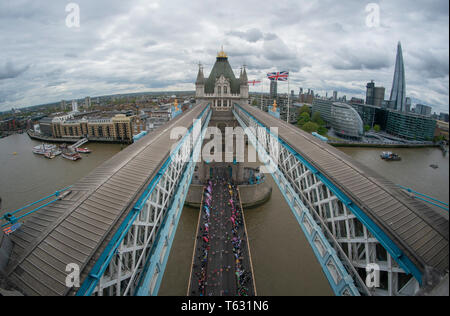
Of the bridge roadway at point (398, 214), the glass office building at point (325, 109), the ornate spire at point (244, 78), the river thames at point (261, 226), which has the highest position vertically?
the ornate spire at point (244, 78)

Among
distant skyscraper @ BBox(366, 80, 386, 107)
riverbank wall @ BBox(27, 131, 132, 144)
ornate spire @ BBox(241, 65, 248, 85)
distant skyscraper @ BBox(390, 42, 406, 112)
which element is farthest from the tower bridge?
distant skyscraper @ BBox(366, 80, 386, 107)

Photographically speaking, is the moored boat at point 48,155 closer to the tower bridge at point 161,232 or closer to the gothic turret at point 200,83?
the gothic turret at point 200,83

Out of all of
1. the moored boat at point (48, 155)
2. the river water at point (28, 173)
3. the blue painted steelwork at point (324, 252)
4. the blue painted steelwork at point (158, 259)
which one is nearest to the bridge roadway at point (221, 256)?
the blue painted steelwork at point (158, 259)

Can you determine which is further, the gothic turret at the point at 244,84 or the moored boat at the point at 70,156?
the moored boat at the point at 70,156

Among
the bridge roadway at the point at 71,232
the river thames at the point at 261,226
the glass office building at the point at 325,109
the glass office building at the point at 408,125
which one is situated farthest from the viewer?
the glass office building at the point at 325,109
